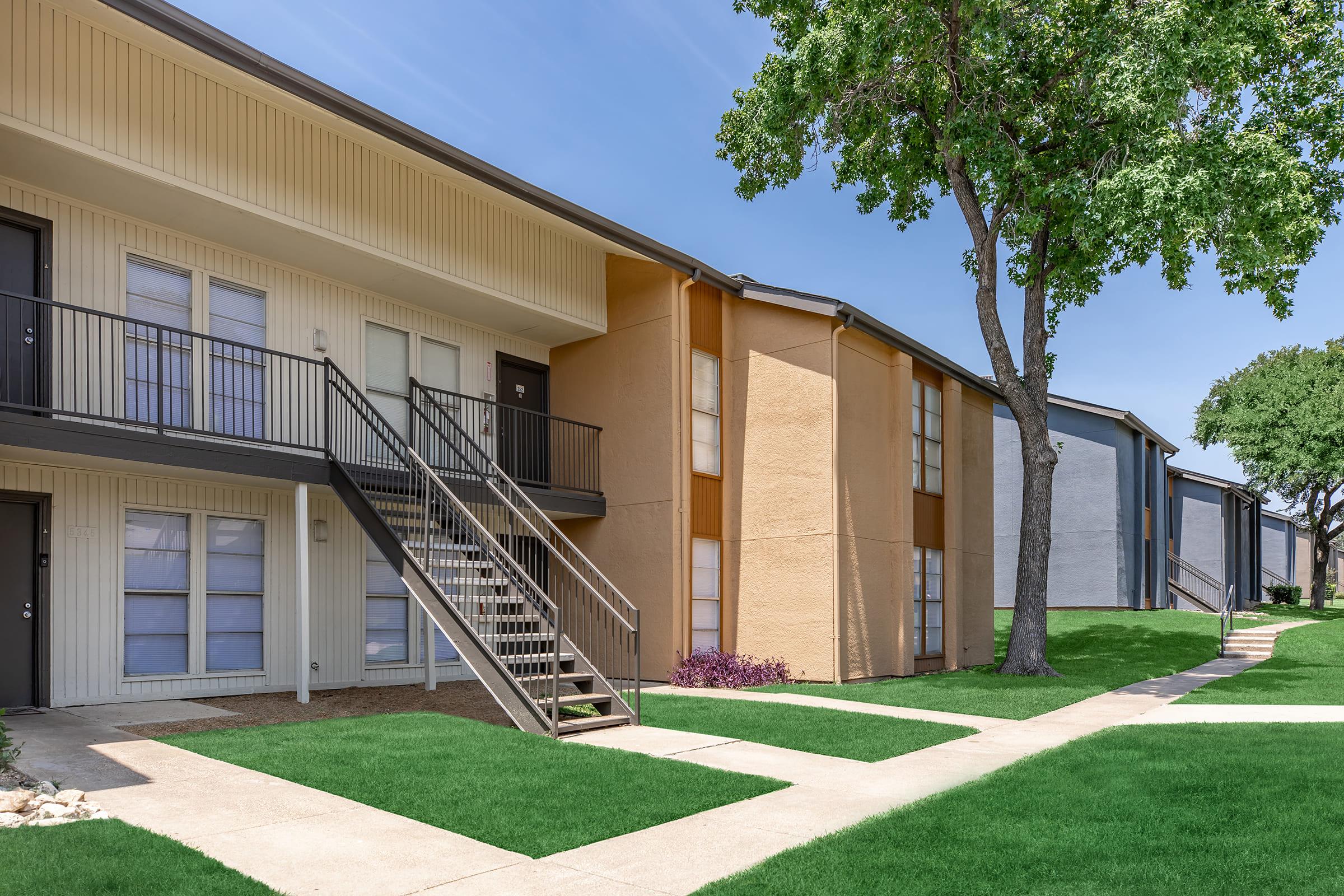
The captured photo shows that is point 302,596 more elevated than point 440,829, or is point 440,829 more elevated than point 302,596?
point 302,596

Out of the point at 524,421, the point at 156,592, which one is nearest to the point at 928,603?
the point at 524,421

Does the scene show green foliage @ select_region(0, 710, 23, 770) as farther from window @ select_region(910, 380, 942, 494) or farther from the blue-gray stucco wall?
the blue-gray stucco wall

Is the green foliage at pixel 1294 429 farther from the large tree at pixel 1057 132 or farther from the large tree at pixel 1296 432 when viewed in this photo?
the large tree at pixel 1057 132

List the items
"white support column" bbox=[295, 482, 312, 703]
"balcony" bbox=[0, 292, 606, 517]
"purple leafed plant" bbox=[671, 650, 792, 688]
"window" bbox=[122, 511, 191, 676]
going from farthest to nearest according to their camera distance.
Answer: "purple leafed plant" bbox=[671, 650, 792, 688], "white support column" bbox=[295, 482, 312, 703], "window" bbox=[122, 511, 191, 676], "balcony" bbox=[0, 292, 606, 517]

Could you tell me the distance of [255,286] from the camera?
12391 millimetres

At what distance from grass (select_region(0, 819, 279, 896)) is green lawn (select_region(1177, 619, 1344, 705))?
1185 centimetres

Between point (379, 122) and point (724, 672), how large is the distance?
8.84 m

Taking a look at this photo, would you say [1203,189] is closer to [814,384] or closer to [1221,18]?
[1221,18]

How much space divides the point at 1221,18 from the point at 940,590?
10.1 metres

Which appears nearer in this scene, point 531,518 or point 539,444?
point 531,518

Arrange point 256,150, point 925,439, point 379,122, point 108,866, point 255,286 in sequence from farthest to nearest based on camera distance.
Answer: point 925,439 < point 255,286 < point 256,150 < point 379,122 < point 108,866

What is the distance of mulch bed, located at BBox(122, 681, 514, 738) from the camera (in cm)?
952

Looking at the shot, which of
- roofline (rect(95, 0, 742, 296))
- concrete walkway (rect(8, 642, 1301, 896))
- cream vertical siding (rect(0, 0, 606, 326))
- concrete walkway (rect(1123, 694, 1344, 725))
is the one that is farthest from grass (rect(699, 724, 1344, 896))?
cream vertical siding (rect(0, 0, 606, 326))

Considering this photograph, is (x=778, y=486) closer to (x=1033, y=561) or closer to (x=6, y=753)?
(x=1033, y=561)
